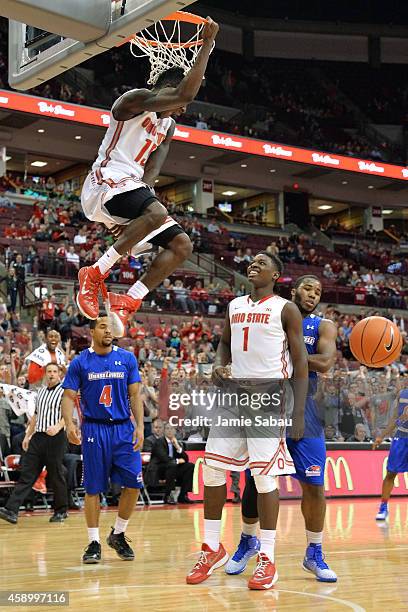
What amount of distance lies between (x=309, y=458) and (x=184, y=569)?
1.49m

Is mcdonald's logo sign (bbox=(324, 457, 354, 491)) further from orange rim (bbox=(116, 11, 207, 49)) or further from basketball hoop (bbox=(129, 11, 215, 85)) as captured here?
orange rim (bbox=(116, 11, 207, 49))

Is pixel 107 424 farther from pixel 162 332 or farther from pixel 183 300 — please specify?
pixel 183 300

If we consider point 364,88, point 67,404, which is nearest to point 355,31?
point 364,88

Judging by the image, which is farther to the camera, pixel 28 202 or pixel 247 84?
pixel 247 84

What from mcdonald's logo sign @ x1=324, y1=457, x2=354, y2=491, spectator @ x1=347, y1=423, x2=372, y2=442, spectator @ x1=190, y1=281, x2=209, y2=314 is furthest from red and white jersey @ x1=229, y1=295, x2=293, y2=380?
spectator @ x1=190, y1=281, x2=209, y2=314

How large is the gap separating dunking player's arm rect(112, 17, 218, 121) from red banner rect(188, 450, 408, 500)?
1125 centimetres

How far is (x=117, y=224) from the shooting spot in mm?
5004

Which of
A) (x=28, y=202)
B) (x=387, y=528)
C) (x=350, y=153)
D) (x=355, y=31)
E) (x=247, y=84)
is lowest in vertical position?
(x=387, y=528)

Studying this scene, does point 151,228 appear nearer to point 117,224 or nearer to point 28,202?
point 117,224

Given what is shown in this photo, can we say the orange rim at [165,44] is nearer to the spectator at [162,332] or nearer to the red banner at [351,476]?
the red banner at [351,476]

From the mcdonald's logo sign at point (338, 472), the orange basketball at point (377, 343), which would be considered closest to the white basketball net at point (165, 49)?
the orange basketball at point (377, 343)

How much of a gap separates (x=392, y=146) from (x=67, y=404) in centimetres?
2954

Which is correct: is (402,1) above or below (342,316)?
above

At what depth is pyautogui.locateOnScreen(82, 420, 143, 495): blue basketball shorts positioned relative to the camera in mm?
8188
